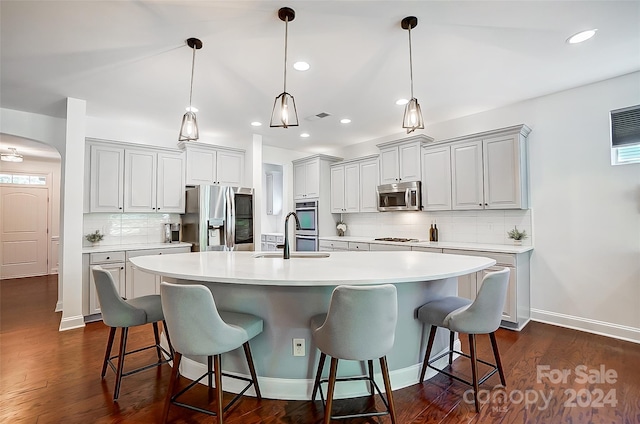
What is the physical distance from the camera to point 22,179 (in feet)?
22.1

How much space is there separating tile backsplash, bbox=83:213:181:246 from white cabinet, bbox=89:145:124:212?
326mm

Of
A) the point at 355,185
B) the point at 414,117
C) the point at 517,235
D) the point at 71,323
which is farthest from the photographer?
the point at 355,185

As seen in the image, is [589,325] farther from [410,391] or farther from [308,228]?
[308,228]

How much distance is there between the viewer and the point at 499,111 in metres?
4.10

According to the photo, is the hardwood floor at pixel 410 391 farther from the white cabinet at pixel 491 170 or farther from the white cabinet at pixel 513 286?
the white cabinet at pixel 491 170

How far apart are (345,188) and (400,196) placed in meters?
1.20

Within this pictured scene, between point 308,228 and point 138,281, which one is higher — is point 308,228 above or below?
above

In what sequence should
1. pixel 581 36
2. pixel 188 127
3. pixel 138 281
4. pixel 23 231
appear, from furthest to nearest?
pixel 23 231
pixel 138 281
pixel 188 127
pixel 581 36

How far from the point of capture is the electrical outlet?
2111 mm

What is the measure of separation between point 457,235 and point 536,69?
223 cm

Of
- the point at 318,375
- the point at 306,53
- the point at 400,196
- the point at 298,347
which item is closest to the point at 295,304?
the point at 298,347

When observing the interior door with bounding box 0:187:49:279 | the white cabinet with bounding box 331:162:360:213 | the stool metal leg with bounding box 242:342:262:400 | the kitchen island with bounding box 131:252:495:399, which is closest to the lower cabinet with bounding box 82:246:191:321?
the kitchen island with bounding box 131:252:495:399

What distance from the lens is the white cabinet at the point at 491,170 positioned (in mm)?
3666

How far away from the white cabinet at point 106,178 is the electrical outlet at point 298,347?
3499 millimetres
